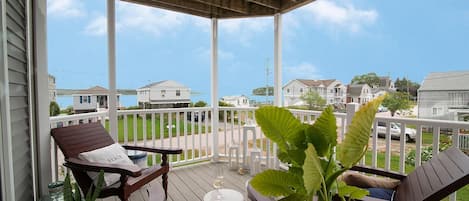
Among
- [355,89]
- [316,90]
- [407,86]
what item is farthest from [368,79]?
[316,90]

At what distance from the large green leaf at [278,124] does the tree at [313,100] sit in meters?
2.88

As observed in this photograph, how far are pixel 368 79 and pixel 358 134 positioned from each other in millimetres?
2571

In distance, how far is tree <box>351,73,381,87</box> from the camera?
3146 millimetres

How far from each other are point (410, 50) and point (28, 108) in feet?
12.0

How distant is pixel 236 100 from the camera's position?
15.0 feet

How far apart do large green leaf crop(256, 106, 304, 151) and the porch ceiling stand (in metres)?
3.05

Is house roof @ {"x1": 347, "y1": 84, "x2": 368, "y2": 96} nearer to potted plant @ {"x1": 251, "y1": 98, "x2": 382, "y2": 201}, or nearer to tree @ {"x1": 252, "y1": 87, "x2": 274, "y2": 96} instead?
tree @ {"x1": 252, "y1": 87, "x2": 274, "y2": 96}

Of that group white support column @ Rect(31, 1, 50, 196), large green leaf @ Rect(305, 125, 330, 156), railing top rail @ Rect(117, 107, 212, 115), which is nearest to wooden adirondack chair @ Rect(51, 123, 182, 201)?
white support column @ Rect(31, 1, 50, 196)

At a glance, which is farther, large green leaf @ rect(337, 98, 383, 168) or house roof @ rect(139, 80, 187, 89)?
house roof @ rect(139, 80, 187, 89)

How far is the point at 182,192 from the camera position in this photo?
10.5 feet

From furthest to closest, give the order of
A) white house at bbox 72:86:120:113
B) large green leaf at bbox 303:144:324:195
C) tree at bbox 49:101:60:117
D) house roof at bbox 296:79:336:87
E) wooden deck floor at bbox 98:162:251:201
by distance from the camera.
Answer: house roof at bbox 296:79:336:87 < white house at bbox 72:86:120:113 < wooden deck floor at bbox 98:162:251:201 < tree at bbox 49:101:60:117 < large green leaf at bbox 303:144:324:195

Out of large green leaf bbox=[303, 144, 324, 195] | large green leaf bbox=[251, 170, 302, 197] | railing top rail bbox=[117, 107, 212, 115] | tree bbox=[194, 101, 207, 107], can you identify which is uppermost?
tree bbox=[194, 101, 207, 107]

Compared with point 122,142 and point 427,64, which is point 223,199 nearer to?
point 122,142

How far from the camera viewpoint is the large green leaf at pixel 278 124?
1.17m
